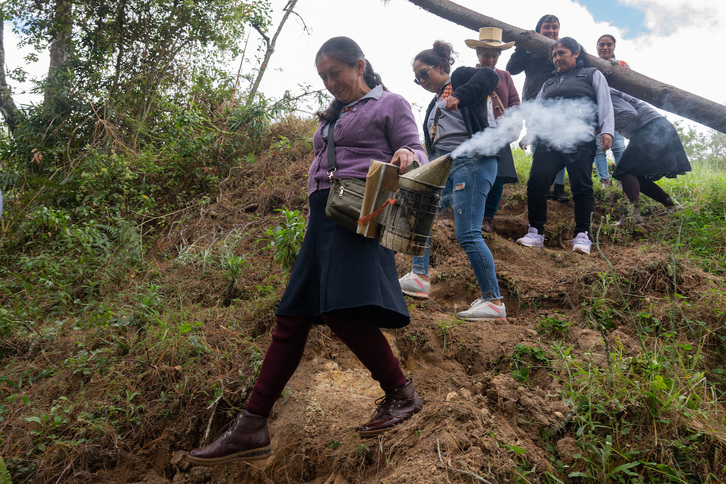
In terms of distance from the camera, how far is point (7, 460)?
2.35 metres

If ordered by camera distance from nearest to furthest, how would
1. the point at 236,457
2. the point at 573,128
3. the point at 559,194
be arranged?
the point at 236,457 < the point at 573,128 < the point at 559,194

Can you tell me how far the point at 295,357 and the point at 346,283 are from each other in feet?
1.48

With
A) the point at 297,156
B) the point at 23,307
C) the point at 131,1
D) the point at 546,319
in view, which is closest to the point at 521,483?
the point at 546,319

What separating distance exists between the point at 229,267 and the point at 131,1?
5.23 meters

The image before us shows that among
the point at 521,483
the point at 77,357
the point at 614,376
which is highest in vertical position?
the point at 614,376

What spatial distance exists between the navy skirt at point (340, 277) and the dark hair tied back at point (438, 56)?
167 cm

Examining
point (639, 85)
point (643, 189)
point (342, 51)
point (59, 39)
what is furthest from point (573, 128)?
point (59, 39)

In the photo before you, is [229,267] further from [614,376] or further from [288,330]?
[614,376]

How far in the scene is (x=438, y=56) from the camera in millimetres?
3227

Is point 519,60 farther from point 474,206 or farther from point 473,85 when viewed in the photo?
point 474,206

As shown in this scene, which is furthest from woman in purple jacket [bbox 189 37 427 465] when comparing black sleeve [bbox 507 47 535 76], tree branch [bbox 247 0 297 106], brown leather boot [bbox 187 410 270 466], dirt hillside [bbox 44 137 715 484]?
tree branch [bbox 247 0 297 106]

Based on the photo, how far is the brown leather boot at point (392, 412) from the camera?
6.39 ft

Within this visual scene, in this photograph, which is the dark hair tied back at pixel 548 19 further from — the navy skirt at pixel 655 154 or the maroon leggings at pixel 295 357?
the maroon leggings at pixel 295 357

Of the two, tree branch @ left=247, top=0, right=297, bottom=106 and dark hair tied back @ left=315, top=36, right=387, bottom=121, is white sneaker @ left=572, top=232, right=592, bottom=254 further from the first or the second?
tree branch @ left=247, top=0, right=297, bottom=106
